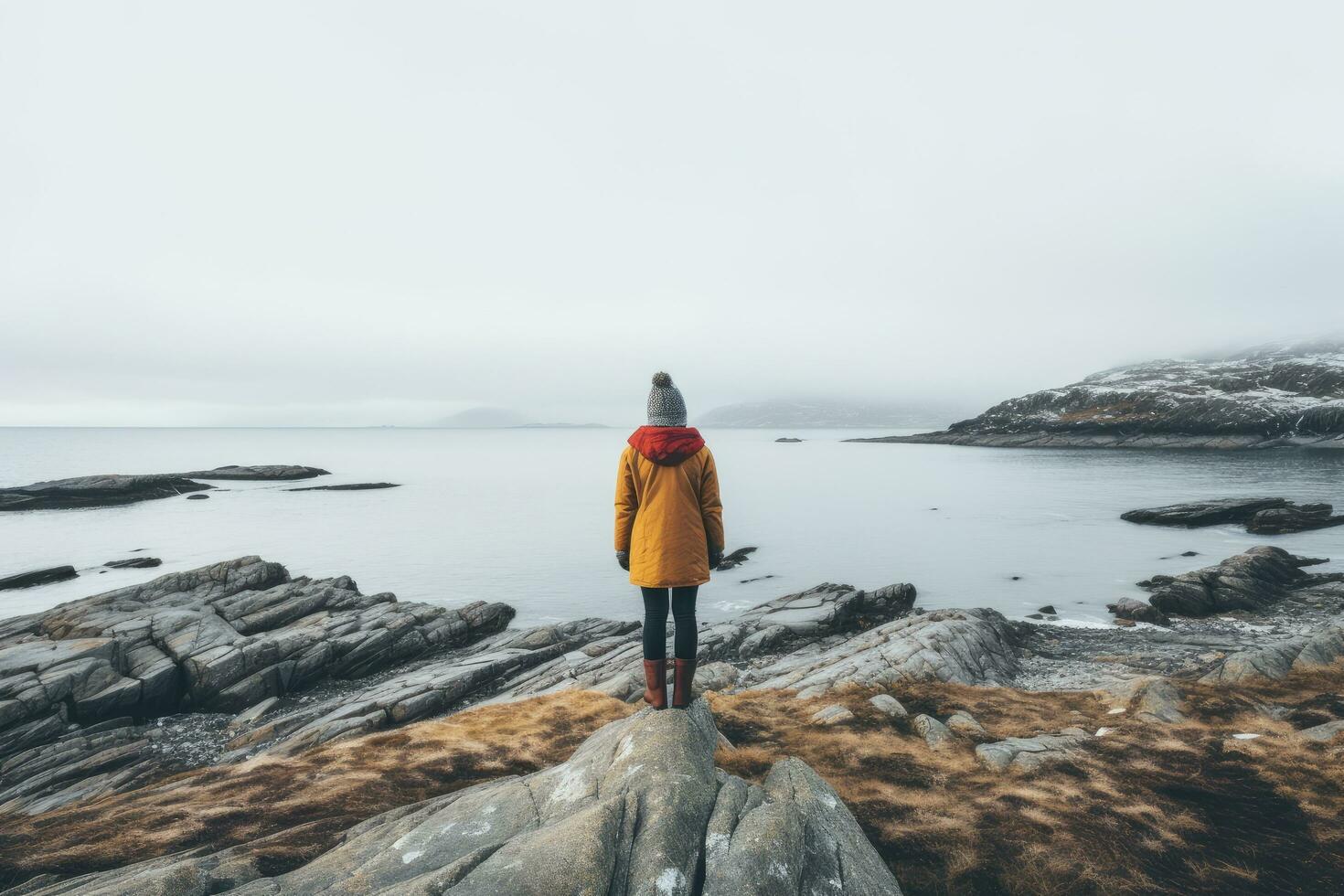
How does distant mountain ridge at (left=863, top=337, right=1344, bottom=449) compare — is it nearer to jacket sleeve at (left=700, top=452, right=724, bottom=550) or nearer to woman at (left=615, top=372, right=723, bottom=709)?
jacket sleeve at (left=700, top=452, right=724, bottom=550)

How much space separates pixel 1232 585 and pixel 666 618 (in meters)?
32.4

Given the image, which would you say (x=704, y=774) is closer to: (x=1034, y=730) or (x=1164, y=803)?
Answer: (x=1164, y=803)

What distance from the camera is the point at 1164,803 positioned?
7191mm

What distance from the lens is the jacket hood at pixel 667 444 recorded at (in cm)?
706

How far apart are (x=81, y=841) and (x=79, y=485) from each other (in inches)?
3653

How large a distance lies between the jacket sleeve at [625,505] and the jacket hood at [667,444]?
13.9 inches

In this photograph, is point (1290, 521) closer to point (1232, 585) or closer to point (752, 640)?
point (1232, 585)

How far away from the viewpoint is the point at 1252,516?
1869 inches

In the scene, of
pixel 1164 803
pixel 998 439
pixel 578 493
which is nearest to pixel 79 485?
pixel 578 493

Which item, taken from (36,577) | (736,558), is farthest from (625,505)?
(36,577)

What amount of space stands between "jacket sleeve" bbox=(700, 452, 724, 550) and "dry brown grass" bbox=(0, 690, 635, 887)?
16.9ft

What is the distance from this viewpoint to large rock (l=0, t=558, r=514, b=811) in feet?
47.0

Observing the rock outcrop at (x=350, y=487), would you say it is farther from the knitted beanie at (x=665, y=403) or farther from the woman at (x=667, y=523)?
the knitted beanie at (x=665, y=403)

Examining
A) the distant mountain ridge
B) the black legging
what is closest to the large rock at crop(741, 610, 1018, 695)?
the black legging
